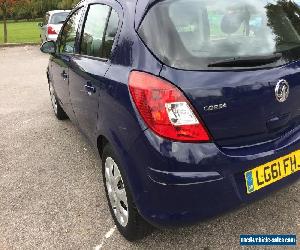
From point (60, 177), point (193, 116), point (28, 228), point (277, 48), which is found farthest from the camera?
point (60, 177)

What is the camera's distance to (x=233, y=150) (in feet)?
7.58

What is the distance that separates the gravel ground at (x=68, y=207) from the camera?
2855mm

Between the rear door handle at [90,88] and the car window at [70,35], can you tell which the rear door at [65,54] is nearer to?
the car window at [70,35]

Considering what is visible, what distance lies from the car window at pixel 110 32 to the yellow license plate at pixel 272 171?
1292 mm

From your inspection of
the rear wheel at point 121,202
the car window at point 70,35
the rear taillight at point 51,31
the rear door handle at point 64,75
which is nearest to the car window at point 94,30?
the car window at point 70,35

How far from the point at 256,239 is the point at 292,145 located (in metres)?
0.74

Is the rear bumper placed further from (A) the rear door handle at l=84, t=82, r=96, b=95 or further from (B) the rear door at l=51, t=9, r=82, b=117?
(B) the rear door at l=51, t=9, r=82, b=117

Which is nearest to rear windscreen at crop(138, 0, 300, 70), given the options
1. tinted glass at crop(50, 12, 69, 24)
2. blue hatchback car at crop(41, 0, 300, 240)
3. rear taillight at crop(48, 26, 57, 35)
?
blue hatchback car at crop(41, 0, 300, 240)

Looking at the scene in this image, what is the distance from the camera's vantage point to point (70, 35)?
Result: 13.3 ft

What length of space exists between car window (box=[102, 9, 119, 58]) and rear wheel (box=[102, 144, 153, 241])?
0.69 m

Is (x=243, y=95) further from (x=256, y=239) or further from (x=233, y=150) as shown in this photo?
(x=256, y=239)

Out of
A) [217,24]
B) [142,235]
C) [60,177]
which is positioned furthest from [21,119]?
[217,24]

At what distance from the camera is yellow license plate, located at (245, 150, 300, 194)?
2.33m

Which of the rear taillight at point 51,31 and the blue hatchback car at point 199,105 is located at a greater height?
the blue hatchback car at point 199,105
